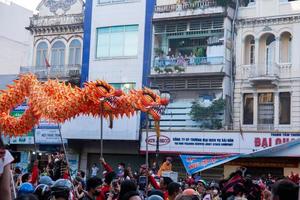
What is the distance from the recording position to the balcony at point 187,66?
2327cm

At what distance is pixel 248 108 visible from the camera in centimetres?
2311

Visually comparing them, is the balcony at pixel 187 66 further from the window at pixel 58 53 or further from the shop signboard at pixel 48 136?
the shop signboard at pixel 48 136

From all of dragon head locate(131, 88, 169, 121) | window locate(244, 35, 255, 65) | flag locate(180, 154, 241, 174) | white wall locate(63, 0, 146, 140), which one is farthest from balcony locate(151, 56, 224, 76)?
dragon head locate(131, 88, 169, 121)

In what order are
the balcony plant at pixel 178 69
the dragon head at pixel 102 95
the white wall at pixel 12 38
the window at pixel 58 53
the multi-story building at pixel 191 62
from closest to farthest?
the dragon head at pixel 102 95 < the multi-story building at pixel 191 62 < the balcony plant at pixel 178 69 < the window at pixel 58 53 < the white wall at pixel 12 38

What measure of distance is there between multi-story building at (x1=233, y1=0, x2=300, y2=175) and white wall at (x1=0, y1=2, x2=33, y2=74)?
15.9 m

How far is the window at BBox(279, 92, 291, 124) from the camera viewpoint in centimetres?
2200

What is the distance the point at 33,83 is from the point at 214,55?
12269 mm

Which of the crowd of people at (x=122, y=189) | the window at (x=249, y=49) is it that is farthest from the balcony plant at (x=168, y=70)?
the crowd of people at (x=122, y=189)

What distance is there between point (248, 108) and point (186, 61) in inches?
143

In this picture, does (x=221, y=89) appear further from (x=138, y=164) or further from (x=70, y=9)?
(x=70, y=9)

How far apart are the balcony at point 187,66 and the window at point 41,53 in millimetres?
6945

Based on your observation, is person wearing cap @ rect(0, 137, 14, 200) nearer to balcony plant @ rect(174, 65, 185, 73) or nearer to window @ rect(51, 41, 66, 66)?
balcony plant @ rect(174, 65, 185, 73)

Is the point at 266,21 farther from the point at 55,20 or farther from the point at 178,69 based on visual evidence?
the point at 55,20

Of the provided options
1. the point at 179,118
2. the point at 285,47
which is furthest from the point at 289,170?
the point at 179,118
